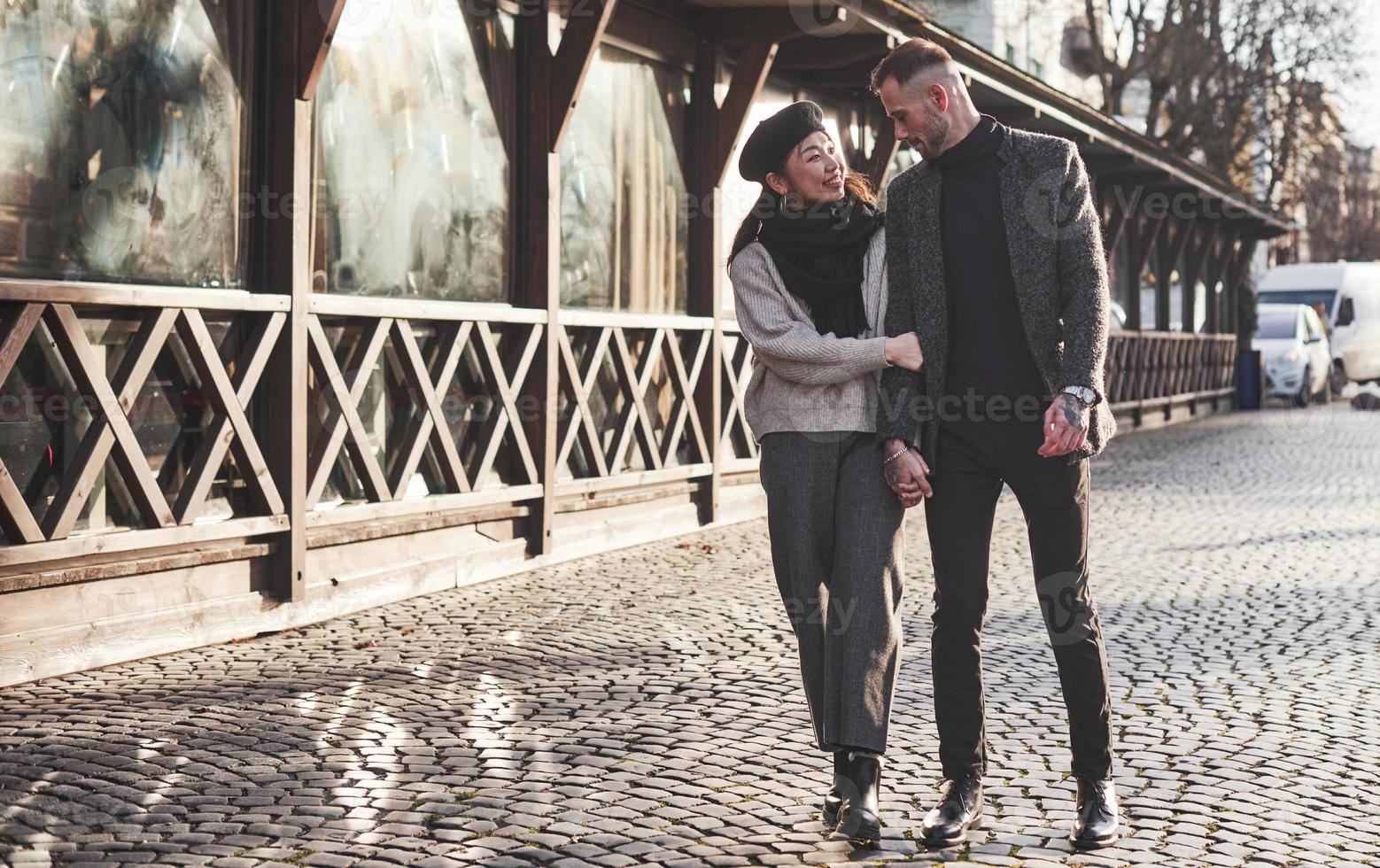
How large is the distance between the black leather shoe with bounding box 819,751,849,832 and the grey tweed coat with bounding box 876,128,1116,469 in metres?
0.76

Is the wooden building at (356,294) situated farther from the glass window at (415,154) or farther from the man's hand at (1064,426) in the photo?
the man's hand at (1064,426)

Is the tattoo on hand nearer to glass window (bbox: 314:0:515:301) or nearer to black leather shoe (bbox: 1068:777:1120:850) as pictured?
black leather shoe (bbox: 1068:777:1120:850)

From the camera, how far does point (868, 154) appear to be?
14.6 m

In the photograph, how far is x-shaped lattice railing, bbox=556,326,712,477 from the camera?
32.6ft

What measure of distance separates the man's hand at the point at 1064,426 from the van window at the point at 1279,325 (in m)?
30.7

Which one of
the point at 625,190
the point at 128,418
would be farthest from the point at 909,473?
the point at 625,190

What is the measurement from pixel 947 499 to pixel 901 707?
1.85m

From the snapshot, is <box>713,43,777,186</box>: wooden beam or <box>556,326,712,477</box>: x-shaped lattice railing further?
<box>713,43,777,186</box>: wooden beam

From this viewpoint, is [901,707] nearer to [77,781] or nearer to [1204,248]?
[77,781]

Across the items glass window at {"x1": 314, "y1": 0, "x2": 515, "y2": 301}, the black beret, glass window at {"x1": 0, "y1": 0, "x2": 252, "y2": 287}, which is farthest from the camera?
glass window at {"x1": 314, "y1": 0, "x2": 515, "y2": 301}

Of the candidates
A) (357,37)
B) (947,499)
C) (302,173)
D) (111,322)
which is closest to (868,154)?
(357,37)

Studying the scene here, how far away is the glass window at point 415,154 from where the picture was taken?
8273 millimetres

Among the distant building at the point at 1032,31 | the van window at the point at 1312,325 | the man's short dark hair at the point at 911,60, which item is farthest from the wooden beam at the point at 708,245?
the van window at the point at 1312,325

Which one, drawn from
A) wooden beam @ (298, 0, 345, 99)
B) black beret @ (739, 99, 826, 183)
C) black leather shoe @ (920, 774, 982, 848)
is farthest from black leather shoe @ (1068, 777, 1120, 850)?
wooden beam @ (298, 0, 345, 99)
